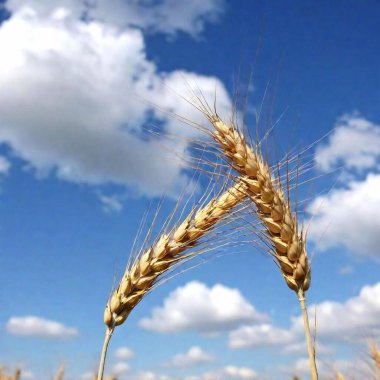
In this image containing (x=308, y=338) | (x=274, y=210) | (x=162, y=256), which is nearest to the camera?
(x=308, y=338)

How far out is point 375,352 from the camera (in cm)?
446

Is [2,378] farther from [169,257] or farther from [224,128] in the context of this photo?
Answer: [224,128]

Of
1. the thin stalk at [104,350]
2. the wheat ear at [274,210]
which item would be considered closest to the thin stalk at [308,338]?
the wheat ear at [274,210]

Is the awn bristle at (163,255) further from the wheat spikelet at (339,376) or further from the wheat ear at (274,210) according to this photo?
the wheat spikelet at (339,376)

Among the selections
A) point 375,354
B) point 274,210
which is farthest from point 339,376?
point 274,210

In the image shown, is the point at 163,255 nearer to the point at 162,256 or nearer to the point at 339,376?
the point at 162,256

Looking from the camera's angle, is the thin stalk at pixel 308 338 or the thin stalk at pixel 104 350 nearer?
the thin stalk at pixel 308 338

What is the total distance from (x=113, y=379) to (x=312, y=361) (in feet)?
10.5

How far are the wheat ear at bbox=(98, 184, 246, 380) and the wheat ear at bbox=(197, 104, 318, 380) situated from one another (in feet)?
0.73

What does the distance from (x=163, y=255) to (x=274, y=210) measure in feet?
3.55

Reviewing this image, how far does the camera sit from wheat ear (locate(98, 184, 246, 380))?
357cm

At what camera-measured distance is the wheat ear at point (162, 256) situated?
11.7 feet

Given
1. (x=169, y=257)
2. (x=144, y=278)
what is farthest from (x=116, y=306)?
(x=169, y=257)

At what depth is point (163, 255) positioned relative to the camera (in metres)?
3.81
